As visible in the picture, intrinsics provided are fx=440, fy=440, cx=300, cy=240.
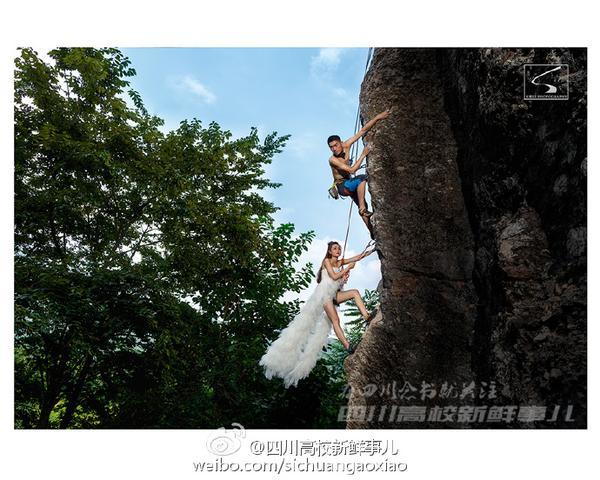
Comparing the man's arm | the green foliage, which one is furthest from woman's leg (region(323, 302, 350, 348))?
the green foliage

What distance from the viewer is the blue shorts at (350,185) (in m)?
4.42

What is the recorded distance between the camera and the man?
4.28 metres

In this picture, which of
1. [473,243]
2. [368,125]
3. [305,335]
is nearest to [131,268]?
[305,335]

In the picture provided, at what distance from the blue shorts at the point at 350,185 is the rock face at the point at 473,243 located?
0.25 metres

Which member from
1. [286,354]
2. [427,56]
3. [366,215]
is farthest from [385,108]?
[286,354]

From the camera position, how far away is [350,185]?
445cm

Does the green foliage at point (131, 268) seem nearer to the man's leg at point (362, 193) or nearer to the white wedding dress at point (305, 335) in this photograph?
the white wedding dress at point (305, 335)

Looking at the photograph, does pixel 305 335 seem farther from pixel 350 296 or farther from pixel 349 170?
pixel 349 170

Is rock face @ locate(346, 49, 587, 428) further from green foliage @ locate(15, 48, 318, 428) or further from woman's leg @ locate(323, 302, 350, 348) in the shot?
green foliage @ locate(15, 48, 318, 428)

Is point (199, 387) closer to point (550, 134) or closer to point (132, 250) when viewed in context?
point (132, 250)

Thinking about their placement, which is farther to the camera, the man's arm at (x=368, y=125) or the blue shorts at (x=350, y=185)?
the blue shorts at (x=350, y=185)

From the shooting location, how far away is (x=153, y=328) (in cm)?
607

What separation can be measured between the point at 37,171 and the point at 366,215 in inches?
175

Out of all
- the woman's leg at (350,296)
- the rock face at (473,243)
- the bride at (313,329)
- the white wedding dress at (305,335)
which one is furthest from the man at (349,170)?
the white wedding dress at (305,335)
